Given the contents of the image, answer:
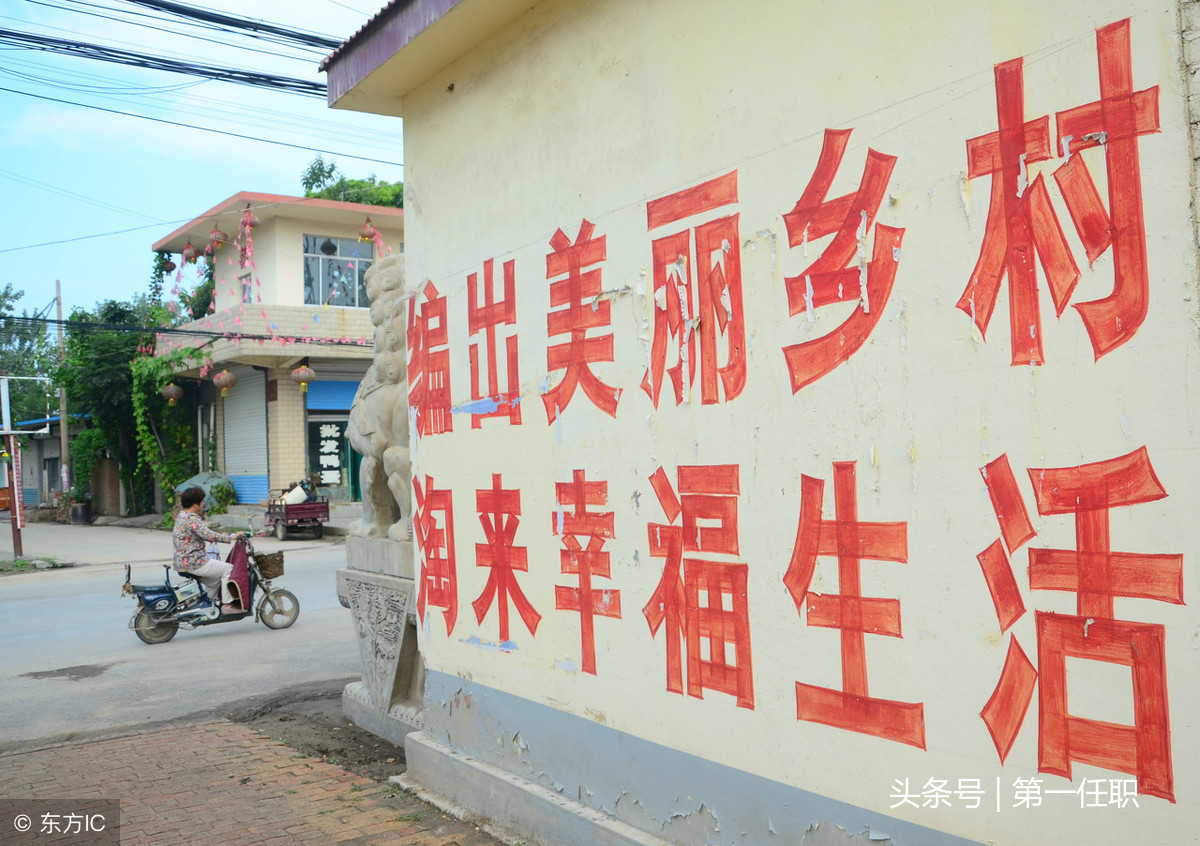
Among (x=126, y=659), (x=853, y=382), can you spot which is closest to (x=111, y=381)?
(x=126, y=659)

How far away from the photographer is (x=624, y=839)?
315 cm

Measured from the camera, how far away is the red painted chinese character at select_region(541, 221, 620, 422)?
3.33 meters

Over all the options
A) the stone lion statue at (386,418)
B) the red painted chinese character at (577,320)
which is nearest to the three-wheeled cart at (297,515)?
the stone lion statue at (386,418)

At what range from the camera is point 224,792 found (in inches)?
177

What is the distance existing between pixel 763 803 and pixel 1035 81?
2000mm

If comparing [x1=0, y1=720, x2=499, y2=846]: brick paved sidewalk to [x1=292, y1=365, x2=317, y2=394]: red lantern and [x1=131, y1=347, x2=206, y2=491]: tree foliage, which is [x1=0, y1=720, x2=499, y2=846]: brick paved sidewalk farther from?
[x1=131, y1=347, x2=206, y2=491]: tree foliage

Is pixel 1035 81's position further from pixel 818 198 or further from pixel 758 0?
pixel 758 0

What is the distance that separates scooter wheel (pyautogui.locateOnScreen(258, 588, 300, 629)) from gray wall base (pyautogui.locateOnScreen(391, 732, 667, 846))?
4.80 metres

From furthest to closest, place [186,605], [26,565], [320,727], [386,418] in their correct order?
[26,565] → [186,605] → [320,727] → [386,418]

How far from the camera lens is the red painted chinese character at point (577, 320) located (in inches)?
131

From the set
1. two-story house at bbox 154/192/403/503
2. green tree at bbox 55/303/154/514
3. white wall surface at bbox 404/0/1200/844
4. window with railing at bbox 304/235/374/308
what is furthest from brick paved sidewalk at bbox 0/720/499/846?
green tree at bbox 55/303/154/514

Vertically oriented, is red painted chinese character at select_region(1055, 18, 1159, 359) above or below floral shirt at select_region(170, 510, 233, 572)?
above

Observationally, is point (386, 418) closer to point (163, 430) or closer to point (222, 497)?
point (222, 497)

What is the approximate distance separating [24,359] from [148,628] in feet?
150
